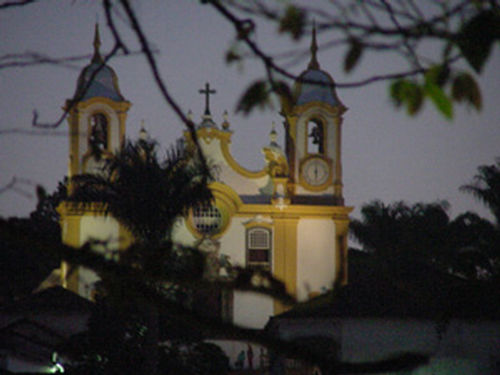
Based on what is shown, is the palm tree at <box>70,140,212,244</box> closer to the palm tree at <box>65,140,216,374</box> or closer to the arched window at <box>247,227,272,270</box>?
the palm tree at <box>65,140,216,374</box>

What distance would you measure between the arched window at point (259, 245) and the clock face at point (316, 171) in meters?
2.40

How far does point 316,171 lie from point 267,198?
1.91 metres

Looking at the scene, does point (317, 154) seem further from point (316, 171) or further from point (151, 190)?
point (151, 190)

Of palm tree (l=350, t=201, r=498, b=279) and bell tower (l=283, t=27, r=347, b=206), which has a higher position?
bell tower (l=283, t=27, r=347, b=206)

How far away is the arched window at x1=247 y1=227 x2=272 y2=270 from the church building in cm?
3

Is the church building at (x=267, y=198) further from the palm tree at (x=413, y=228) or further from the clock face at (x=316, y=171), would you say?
the palm tree at (x=413, y=228)

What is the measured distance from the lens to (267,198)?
91.5ft

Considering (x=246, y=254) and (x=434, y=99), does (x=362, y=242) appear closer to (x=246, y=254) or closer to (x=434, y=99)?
(x=246, y=254)

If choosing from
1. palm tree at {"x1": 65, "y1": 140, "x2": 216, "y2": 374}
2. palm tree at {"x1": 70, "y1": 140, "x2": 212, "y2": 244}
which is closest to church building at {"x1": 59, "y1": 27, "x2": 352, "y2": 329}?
palm tree at {"x1": 65, "y1": 140, "x2": 216, "y2": 374}

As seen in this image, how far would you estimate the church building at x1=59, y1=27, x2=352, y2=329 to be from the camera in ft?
86.3

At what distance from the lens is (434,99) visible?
6.23 ft

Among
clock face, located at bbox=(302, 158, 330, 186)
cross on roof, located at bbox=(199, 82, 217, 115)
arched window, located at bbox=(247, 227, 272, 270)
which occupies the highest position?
cross on roof, located at bbox=(199, 82, 217, 115)

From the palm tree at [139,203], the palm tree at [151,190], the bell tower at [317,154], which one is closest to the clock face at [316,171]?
the bell tower at [317,154]

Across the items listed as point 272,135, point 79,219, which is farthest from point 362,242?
point 79,219
